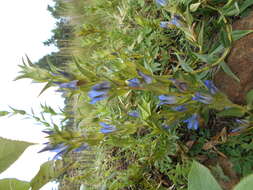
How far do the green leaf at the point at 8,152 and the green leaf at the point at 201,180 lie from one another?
0.41m

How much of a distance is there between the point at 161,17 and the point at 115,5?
0.57 m

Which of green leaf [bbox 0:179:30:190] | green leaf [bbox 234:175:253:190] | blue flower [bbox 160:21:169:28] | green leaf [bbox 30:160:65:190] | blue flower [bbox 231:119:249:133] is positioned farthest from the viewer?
blue flower [bbox 160:21:169:28]

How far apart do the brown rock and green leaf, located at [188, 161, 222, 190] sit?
0.56 metres

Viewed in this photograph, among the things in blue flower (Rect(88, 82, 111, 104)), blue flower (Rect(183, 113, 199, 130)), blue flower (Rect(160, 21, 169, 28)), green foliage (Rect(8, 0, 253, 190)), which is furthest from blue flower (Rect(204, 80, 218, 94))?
blue flower (Rect(160, 21, 169, 28))

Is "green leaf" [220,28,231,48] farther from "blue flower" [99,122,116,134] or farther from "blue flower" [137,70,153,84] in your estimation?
"blue flower" [99,122,116,134]

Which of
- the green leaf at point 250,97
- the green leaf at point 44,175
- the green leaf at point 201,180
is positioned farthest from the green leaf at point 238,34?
the green leaf at point 44,175

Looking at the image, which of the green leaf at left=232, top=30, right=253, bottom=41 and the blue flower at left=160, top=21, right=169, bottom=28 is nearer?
the green leaf at left=232, top=30, right=253, bottom=41

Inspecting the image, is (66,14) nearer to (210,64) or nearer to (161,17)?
(161,17)

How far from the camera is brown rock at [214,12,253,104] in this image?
0.90 metres

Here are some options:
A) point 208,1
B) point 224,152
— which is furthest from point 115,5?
point 224,152

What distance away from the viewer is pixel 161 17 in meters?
1.27

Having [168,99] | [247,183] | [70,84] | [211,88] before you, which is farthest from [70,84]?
[247,183]

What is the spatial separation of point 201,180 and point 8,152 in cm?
45

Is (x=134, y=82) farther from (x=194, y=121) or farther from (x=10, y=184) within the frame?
(x=10, y=184)
